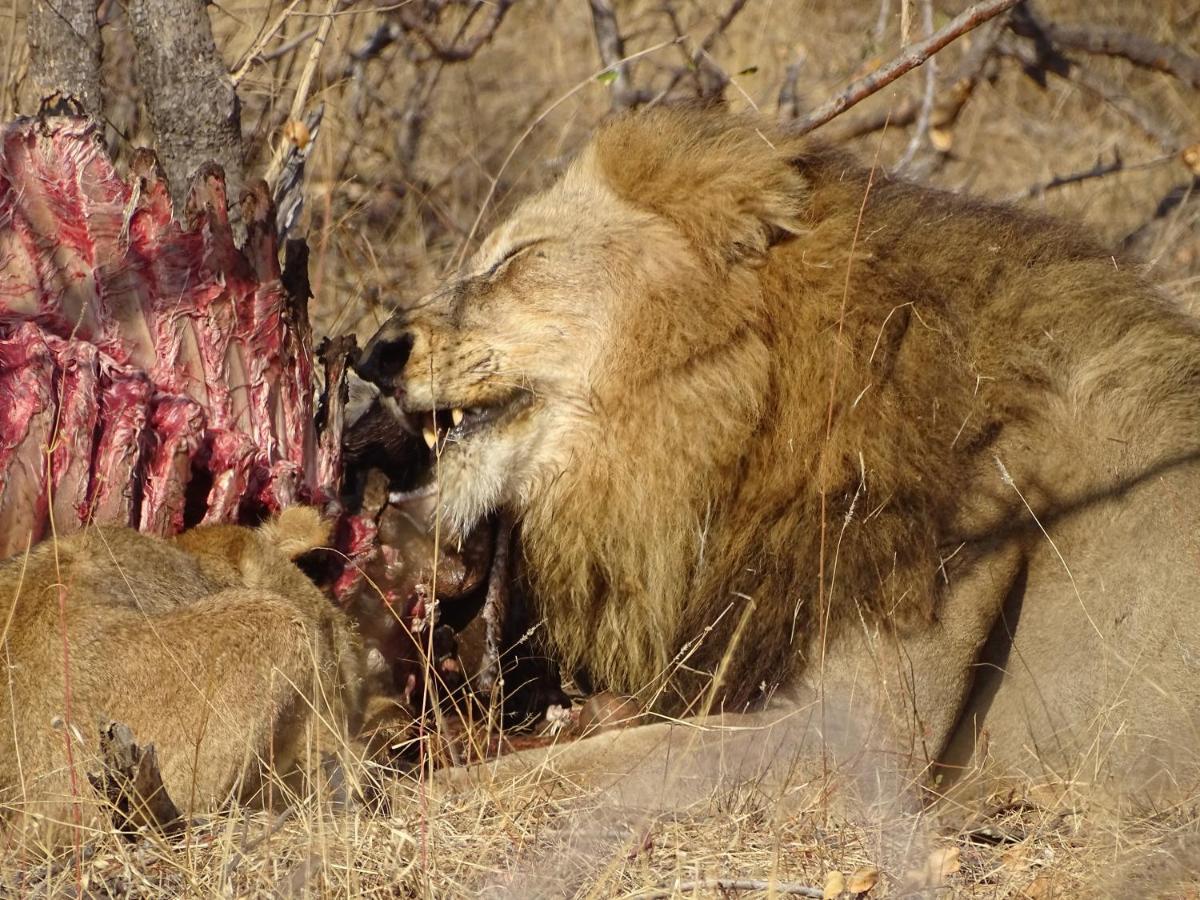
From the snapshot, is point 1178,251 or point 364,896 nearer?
point 364,896

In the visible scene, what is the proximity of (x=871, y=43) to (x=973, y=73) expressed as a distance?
0.54 metres

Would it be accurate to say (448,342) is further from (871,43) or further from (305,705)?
(871,43)

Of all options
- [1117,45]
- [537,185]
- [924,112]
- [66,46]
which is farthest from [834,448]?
[1117,45]

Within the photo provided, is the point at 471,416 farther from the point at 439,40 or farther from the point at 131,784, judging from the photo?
the point at 439,40

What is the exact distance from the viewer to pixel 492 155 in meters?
7.68

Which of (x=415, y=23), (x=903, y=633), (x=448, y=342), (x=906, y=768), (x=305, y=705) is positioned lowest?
(x=906, y=768)

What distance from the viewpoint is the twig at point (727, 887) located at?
2773mm

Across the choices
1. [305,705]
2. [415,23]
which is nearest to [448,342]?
[305,705]

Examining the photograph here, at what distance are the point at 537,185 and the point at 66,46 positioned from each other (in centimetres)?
151

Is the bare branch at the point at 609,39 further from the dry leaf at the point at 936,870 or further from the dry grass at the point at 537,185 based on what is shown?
the dry leaf at the point at 936,870

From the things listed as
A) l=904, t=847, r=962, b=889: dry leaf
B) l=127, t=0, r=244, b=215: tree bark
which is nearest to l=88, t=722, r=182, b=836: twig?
l=904, t=847, r=962, b=889: dry leaf

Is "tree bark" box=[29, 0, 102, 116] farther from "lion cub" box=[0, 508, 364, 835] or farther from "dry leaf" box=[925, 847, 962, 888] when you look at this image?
"dry leaf" box=[925, 847, 962, 888]

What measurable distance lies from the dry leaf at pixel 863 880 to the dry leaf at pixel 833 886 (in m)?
0.02

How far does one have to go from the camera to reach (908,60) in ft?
13.1
